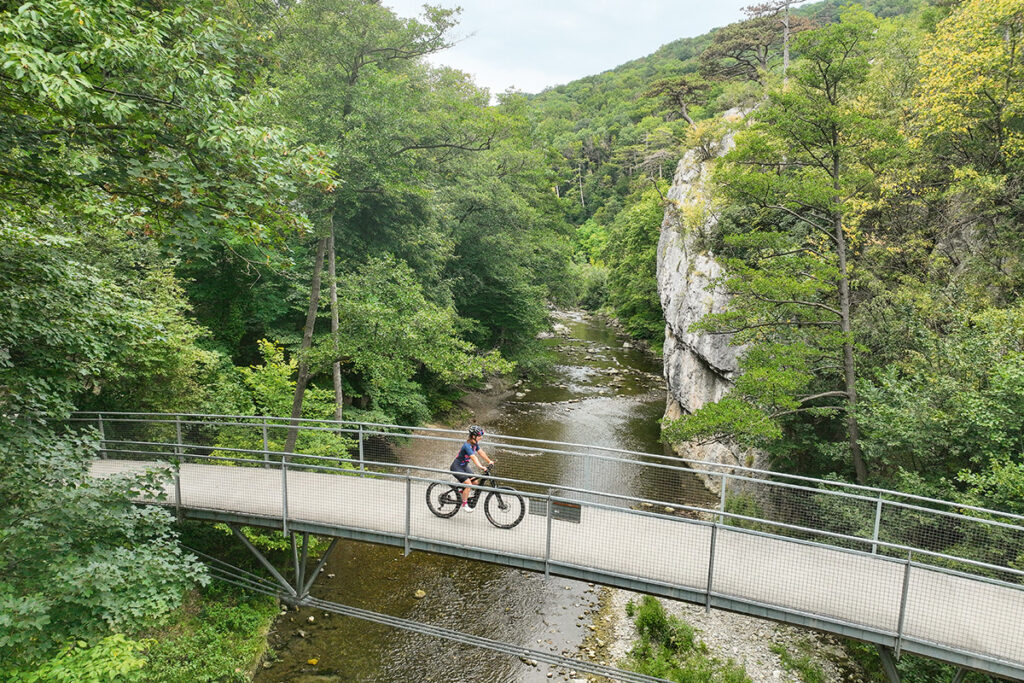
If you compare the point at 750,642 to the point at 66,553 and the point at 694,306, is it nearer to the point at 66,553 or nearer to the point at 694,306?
the point at 66,553

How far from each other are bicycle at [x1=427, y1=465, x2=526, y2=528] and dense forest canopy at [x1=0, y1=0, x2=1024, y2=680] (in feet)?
11.4

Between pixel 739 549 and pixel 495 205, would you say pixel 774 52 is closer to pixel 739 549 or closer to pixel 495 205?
pixel 495 205

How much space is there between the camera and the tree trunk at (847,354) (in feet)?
35.1

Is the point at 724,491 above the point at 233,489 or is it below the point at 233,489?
above

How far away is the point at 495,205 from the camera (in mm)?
23391

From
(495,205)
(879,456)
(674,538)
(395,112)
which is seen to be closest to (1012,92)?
(879,456)

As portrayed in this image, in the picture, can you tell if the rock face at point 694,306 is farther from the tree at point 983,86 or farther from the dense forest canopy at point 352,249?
the tree at point 983,86

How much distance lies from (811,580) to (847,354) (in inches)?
242

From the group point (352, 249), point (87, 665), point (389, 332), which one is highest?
point (352, 249)

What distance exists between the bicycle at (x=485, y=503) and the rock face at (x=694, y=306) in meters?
8.43

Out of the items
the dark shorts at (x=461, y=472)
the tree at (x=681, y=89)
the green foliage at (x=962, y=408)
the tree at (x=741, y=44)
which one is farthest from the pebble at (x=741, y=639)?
the tree at (x=741, y=44)

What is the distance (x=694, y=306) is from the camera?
65.2 ft

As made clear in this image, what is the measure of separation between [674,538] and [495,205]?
59.6 ft

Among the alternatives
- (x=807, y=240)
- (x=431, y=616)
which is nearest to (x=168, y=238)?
(x=431, y=616)
